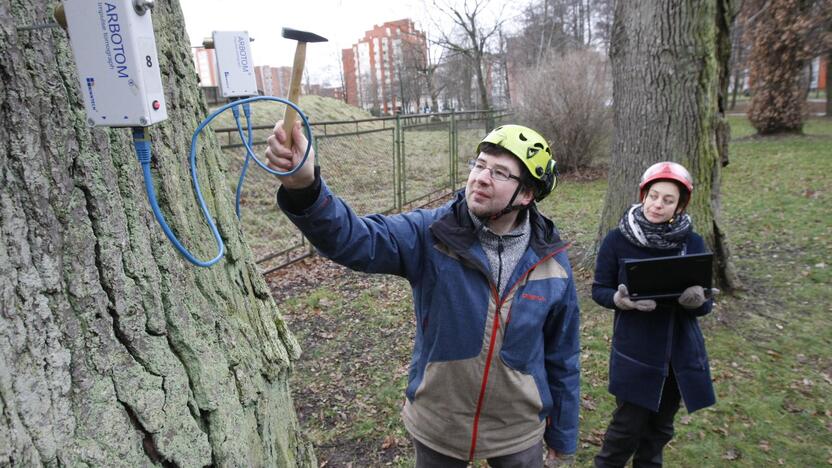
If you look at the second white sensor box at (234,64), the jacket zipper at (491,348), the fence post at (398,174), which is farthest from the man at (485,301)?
the fence post at (398,174)

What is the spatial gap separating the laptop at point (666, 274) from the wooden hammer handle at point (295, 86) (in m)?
1.90

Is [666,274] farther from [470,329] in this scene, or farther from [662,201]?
[470,329]

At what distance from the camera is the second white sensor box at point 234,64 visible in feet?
7.52

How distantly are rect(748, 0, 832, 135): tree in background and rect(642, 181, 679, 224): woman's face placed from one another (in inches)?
690

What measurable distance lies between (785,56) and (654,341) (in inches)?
725

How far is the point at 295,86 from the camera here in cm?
122

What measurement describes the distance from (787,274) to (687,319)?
4.12 metres

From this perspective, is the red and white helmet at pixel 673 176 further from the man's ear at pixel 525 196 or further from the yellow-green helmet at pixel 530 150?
the man's ear at pixel 525 196

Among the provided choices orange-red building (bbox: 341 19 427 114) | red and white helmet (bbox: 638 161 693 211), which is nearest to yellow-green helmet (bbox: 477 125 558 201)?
red and white helmet (bbox: 638 161 693 211)

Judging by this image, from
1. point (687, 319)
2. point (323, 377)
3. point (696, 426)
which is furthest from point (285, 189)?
point (696, 426)

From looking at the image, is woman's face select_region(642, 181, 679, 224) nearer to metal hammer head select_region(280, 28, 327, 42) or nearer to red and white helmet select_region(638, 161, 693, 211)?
red and white helmet select_region(638, 161, 693, 211)

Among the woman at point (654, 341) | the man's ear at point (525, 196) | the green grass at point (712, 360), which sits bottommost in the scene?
the green grass at point (712, 360)

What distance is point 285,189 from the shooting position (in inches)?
57.4

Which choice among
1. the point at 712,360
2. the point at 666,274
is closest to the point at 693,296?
the point at 666,274
